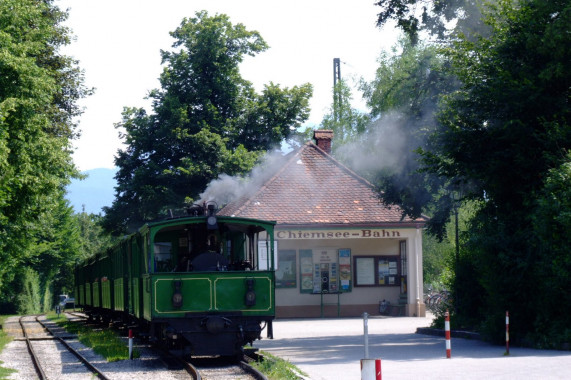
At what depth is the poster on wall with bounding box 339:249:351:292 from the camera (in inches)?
1313

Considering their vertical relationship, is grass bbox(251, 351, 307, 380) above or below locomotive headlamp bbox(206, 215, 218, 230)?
below

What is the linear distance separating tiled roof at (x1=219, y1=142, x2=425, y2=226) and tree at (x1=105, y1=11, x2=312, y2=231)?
17.5 ft

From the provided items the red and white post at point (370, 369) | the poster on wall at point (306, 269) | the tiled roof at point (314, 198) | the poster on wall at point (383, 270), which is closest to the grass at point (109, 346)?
the tiled roof at point (314, 198)

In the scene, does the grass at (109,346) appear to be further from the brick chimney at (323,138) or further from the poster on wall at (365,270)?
the brick chimney at (323,138)

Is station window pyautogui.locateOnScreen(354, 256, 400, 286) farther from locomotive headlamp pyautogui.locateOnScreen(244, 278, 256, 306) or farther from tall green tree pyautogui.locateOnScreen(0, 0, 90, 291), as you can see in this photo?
locomotive headlamp pyautogui.locateOnScreen(244, 278, 256, 306)

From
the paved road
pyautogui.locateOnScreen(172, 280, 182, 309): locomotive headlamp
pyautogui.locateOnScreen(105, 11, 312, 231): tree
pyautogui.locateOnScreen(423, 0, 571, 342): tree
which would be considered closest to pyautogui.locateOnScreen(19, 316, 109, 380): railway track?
pyautogui.locateOnScreen(172, 280, 182, 309): locomotive headlamp

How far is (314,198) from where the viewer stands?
34719mm

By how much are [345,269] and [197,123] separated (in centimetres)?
1229

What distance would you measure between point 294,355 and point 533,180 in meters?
5.99

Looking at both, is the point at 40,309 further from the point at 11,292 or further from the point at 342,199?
the point at 342,199

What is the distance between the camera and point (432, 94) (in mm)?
24047

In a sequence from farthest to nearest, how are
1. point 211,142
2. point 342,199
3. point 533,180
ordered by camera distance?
point 211,142 → point 342,199 → point 533,180

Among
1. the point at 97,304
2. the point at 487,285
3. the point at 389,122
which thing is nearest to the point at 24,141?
the point at 97,304

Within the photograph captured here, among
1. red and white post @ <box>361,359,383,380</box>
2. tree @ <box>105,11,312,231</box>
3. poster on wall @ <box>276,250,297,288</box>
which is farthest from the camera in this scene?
tree @ <box>105,11,312,231</box>
